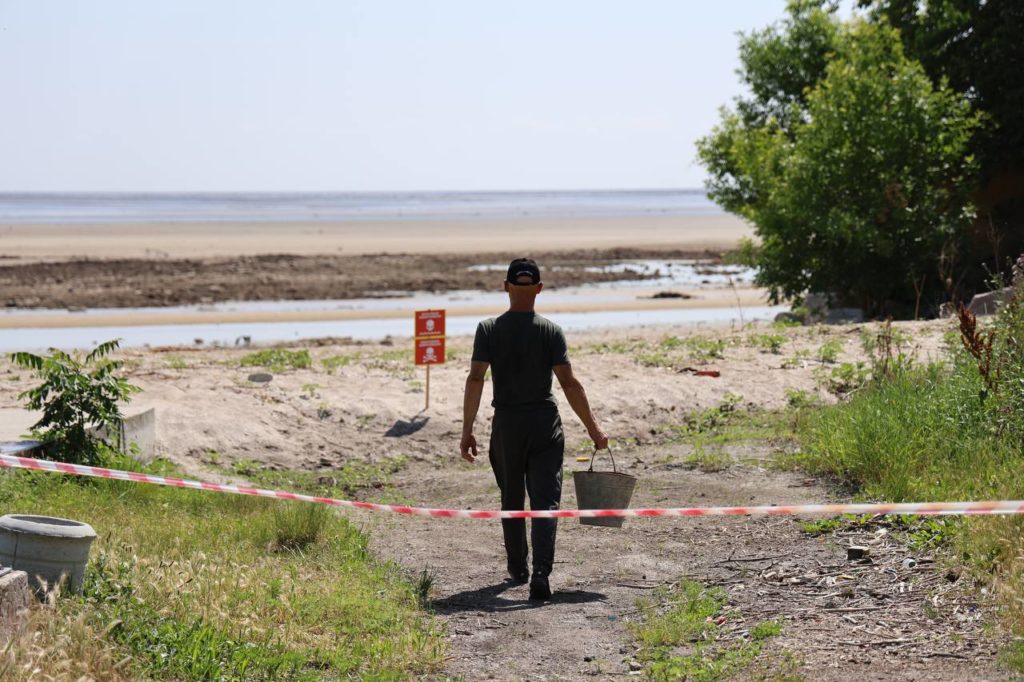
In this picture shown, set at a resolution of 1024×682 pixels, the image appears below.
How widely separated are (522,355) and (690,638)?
186cm

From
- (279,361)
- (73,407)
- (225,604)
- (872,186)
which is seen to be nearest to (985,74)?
(872,186)

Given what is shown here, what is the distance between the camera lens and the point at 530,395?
23.4ft

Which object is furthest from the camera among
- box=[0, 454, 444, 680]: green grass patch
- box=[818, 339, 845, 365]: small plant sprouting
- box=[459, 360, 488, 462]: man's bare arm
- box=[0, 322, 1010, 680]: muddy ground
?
box=[818, 339, 845, 365]: small plant sprouting

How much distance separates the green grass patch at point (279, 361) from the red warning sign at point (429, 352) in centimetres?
212

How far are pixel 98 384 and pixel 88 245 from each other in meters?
38.9

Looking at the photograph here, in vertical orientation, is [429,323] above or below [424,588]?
above

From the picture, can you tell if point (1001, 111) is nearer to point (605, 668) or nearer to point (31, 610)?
point (605, 668)

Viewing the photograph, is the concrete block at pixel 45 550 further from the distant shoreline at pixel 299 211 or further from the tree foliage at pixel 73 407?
the distant shoreline at pixel 299 211

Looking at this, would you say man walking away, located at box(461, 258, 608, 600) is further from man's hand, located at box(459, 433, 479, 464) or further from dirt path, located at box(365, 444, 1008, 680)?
dirt path, located at box(365, 444, 1008, 680)

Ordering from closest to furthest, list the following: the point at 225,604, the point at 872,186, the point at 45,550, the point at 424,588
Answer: the point at 45,550 < the point at 225,604 < the point at 424,588 < the point at 872,186

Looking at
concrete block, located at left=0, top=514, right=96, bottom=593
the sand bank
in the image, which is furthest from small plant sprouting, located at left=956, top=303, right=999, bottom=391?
the sand bank

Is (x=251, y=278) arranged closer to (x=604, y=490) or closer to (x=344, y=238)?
(x=344, y=238)

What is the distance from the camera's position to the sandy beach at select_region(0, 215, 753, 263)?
43.1 m

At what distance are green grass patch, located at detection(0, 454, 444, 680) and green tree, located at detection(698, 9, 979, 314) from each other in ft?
44.2
